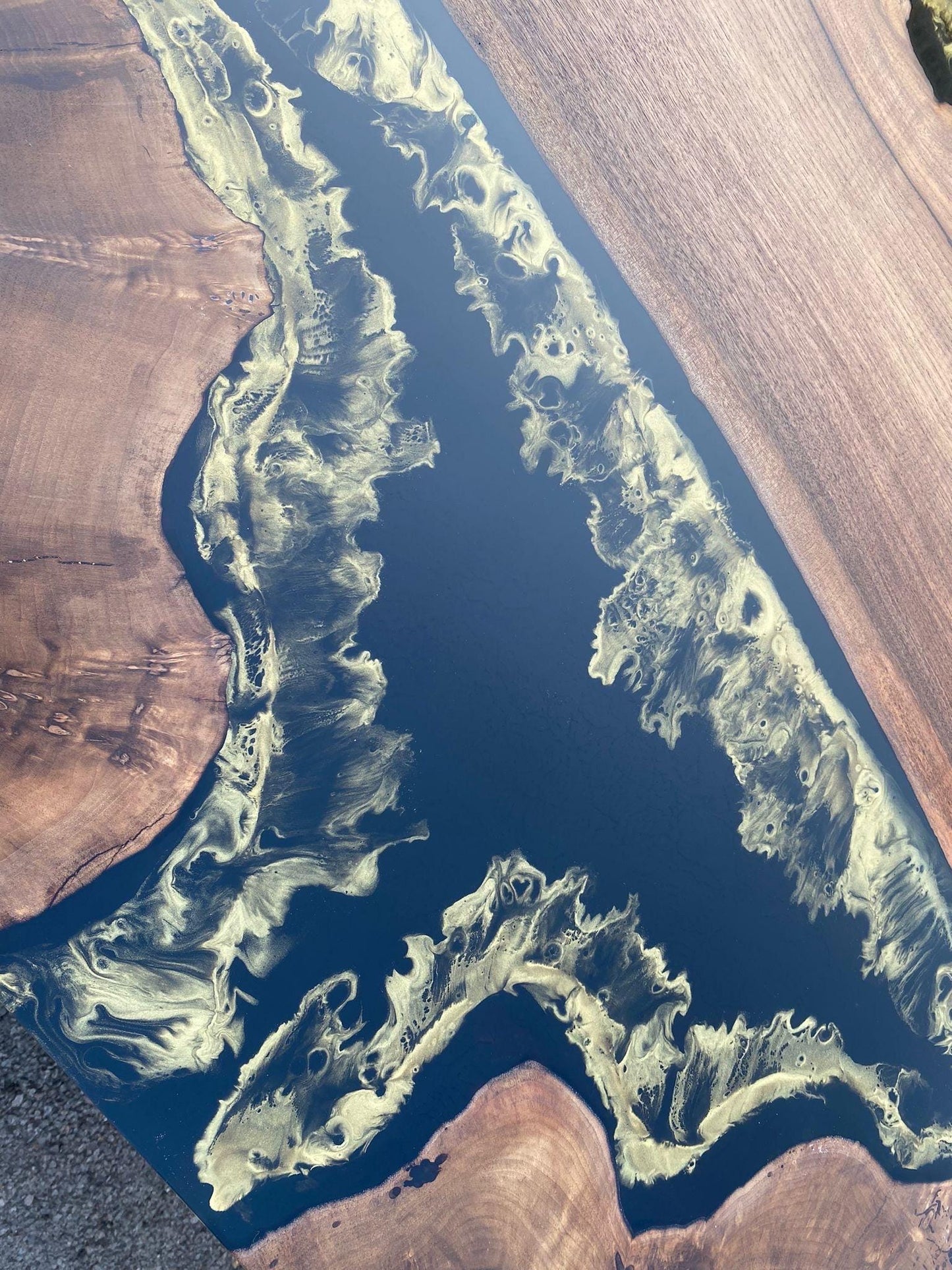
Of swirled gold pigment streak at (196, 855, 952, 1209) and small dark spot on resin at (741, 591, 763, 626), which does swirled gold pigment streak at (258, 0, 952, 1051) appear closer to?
small dark spot on resin at (741, 591, 763, 626)

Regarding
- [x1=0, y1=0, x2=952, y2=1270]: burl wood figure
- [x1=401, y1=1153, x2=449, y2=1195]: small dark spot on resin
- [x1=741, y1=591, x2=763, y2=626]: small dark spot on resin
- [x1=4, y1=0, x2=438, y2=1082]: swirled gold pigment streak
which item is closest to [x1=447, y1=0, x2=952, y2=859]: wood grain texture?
[x1=0, y1=0, x2=952, y2=1270]: burl wood figure

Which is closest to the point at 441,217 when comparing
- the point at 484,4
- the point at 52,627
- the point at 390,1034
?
the point at 484,4

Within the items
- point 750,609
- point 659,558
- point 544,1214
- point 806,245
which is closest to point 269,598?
point 659,558

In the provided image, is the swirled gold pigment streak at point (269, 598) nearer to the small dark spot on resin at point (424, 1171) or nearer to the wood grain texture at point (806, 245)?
the small dark spot on resin at point (424, 1171)

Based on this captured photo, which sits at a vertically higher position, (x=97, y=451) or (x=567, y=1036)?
(x=97, y=451)

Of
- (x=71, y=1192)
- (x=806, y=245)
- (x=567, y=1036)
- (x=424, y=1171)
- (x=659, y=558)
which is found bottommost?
(x=71, y=1192)

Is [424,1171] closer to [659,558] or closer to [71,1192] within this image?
[71,1192]

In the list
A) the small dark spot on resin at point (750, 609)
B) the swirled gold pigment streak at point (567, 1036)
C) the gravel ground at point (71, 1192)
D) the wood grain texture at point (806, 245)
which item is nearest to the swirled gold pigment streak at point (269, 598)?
the swirled gold pigment streak at point (567, 1036)

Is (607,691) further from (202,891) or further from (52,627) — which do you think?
(52,627)
